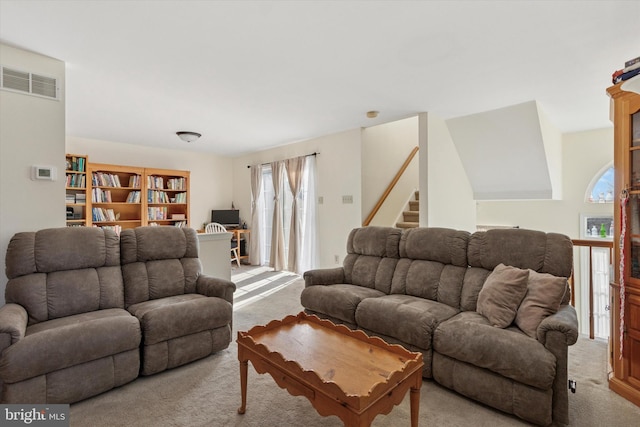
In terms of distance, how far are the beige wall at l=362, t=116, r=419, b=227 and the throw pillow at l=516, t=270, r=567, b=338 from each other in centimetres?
300

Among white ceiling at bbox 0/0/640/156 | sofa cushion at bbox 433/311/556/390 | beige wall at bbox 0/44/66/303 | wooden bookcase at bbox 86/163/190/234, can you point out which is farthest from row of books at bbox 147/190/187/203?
sofa cushion at bbox 433/311/556/390

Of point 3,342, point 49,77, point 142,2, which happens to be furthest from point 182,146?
point 3,342

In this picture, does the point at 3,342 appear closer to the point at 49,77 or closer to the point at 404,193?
the point at 49,77

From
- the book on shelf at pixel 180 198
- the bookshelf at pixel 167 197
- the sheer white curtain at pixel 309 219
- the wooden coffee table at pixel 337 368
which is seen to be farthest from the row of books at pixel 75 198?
the wooden coffee table at pixel 337 368

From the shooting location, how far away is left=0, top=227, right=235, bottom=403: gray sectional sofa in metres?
1.89

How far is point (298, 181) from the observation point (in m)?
5.84

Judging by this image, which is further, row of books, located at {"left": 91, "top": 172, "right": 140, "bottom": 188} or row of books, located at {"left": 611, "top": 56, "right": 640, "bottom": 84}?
row of books, located at {"left": 91, "top": 172, "right": 140, "bottom": 188}

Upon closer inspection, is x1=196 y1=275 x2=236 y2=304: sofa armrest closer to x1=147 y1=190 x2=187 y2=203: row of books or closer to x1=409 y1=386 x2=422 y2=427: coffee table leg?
x1=409 y1=386 x2=422 y2=427: coffee table leg

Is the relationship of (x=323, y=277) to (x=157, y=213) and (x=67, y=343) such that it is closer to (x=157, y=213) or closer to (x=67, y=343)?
(x=67, y=343)

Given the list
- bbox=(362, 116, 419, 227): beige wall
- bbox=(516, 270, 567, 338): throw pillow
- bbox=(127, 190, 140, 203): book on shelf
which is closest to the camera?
bbox=(516, 270, 567, 338): throw pillow

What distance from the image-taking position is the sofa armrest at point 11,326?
1.79 m
